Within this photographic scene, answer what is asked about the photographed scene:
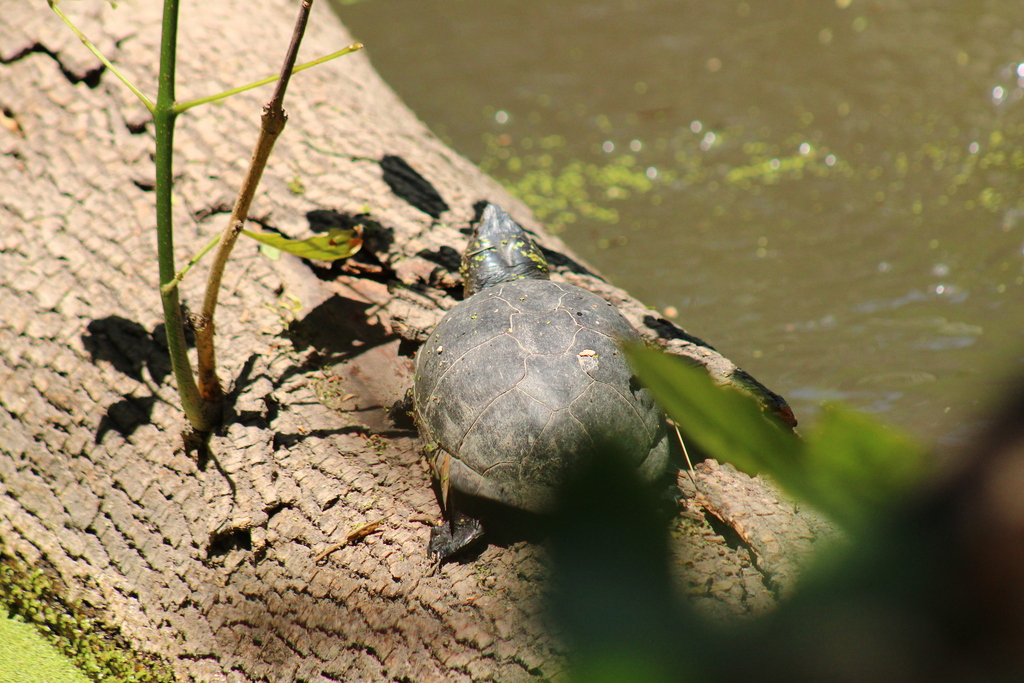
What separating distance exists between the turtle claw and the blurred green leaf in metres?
1.34

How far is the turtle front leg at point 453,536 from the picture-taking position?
1.55 meters

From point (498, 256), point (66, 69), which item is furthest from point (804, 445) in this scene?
point (66, 69)

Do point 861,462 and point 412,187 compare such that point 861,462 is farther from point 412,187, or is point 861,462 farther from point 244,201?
point 412,187

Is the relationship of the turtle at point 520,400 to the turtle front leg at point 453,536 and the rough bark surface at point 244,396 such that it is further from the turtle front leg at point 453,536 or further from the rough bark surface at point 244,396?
the rough bark surface at point 244,396

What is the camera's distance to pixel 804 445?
301 millimetres

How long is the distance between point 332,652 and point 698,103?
4.14m

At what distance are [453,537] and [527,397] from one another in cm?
41

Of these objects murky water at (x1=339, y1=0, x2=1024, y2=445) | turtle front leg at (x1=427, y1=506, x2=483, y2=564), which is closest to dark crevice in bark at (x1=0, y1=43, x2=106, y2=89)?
turtle front leg at (x1=427, y1=506, x2=483, y2=564)

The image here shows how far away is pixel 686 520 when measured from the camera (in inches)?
60.7

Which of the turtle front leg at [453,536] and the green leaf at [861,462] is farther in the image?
the turtle front leg at [453,536]

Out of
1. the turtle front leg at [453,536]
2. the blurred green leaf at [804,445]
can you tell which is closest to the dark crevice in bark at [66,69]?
the turtle front leg at [453,536]

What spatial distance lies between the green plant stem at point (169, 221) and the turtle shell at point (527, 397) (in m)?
0.60

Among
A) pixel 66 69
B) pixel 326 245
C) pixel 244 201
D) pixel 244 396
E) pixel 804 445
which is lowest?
pixel 244 396

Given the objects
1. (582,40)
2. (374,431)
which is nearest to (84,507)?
(374,431)
